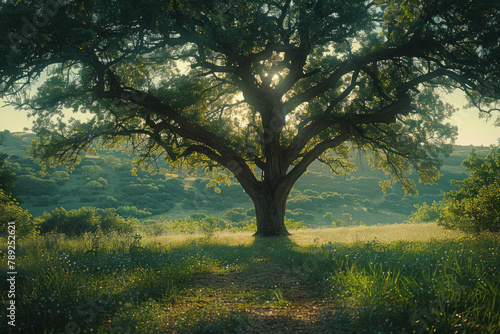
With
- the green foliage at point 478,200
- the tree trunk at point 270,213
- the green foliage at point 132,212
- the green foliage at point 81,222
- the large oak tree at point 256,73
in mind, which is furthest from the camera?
the green foliage at point 132,212

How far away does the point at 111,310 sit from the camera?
4.84 meters

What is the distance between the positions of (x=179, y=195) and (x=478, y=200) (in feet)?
289

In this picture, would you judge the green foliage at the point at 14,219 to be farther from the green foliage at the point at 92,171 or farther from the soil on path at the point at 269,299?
the green foliage at the point at 92,171

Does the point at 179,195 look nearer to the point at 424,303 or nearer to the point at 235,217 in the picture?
the point at 235,217

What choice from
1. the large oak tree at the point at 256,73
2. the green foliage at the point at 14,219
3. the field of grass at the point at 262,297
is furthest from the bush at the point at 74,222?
the field of grass at the point at 262,297

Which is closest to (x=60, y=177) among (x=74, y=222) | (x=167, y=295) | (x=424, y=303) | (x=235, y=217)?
(x=235, y=217)

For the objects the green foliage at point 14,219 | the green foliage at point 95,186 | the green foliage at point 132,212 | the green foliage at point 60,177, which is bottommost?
the green foliage at point 132,212

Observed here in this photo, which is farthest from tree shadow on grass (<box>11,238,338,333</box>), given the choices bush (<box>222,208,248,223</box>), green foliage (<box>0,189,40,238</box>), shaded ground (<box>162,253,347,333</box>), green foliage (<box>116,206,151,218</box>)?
green foliage (<box>116,206,151,218</box>)

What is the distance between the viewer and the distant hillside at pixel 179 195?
3009 inches

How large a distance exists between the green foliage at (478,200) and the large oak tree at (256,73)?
187 centimetres

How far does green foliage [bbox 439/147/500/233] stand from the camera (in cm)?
1223

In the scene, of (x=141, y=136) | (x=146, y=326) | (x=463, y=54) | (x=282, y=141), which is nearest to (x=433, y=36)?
(x=463, y=54)

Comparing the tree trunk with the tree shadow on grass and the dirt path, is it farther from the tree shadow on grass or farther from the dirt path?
the dirt path

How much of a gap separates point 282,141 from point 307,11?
7534mm
